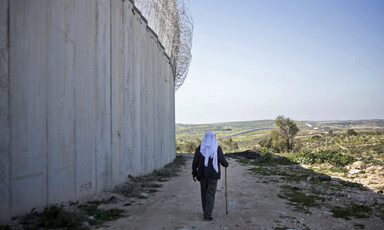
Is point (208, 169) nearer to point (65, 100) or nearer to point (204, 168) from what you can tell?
point (204, 168)

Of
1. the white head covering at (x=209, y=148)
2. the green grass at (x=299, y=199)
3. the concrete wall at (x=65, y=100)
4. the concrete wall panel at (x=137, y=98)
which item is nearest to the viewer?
the concrete wall at (x=65, y=100)

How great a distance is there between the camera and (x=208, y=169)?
5.23 meters

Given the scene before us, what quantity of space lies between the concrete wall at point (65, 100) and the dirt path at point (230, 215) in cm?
120

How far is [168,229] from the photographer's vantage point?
440 cm

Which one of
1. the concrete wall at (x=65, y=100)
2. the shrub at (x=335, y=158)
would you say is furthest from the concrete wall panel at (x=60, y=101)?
the shrub at (x=335, y=158)

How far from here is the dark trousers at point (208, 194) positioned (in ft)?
16.3

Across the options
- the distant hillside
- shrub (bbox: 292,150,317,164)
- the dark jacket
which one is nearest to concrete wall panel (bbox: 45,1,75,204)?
the dark jacket

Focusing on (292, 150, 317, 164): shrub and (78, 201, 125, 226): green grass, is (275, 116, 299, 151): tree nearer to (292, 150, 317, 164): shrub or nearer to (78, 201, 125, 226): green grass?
(292, 150, 317, 164): shrub

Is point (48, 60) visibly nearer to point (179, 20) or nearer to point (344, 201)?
point (344, 201)

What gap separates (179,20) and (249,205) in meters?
9.69

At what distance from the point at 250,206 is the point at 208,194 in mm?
1367

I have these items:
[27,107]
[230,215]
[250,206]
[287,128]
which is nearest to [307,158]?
[250,206]

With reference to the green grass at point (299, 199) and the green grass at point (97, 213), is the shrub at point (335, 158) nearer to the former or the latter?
the green grass at point (299, 199)

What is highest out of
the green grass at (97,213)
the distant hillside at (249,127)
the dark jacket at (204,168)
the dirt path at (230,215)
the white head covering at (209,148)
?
the white head covering at (209,148)
